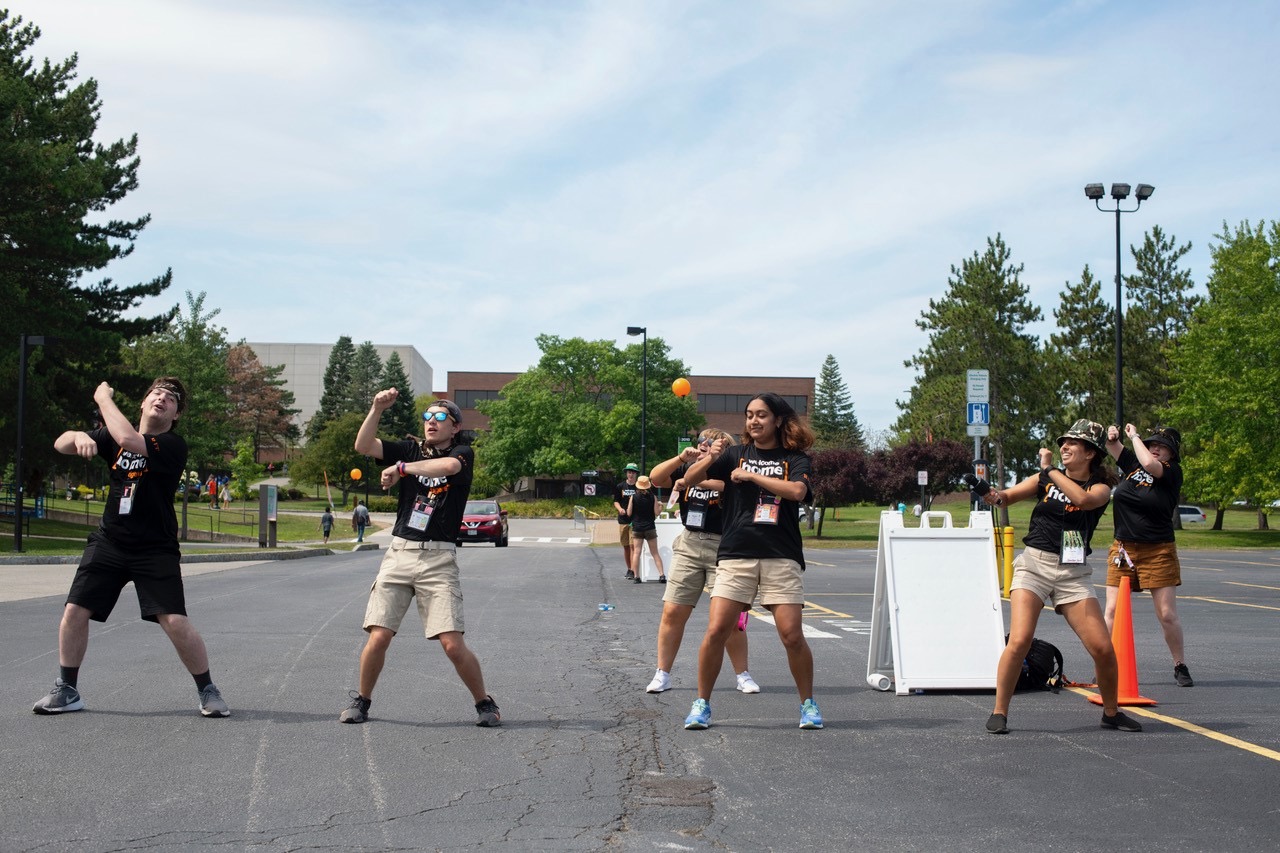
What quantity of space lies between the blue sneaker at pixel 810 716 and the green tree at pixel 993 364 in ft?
171

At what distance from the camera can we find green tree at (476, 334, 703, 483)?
272ft

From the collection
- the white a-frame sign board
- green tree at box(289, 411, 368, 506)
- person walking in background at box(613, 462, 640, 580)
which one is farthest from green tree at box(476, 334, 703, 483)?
the white a-frame sign board

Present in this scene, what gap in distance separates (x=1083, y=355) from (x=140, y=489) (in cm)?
5675

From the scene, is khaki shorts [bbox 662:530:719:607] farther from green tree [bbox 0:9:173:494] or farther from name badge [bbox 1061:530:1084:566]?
green tree [bbox 0:9:173:494]

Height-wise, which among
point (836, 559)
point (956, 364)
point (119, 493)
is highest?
point (956, 364)

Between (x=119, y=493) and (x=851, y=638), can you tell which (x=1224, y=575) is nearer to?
(x=851, y=638)

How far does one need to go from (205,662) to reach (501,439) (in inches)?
3094

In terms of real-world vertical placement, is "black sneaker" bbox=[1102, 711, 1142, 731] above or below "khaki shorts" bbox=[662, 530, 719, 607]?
below

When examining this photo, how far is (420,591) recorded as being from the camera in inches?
253

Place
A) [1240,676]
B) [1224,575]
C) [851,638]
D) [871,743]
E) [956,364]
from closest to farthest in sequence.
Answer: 1. [871,743]
2. [1240,676]
3. [851,638]
4. [1224,575]
5. [956,364]

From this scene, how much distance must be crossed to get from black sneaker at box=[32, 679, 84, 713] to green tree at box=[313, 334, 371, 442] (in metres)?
104

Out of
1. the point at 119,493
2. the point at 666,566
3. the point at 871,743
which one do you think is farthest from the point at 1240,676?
the point at 666,566

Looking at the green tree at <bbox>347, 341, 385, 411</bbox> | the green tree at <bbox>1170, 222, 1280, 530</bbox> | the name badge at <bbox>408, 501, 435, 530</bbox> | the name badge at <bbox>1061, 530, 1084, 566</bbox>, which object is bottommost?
the name badge at <bbox>1061, 530, 1084, 566</bbox>

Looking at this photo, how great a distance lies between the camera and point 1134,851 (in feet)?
14.1
